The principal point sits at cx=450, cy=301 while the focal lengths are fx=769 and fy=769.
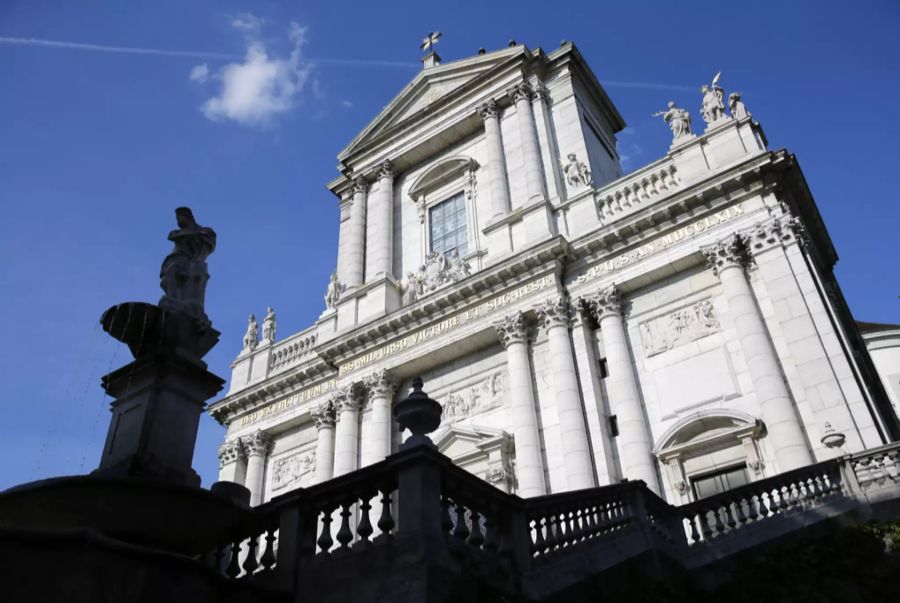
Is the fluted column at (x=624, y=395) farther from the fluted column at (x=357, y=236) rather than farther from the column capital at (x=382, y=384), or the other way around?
the fluted column at (x=357, y=236)

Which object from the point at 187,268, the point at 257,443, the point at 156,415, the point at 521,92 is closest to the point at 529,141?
the point at 521,92

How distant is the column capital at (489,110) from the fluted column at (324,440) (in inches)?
432

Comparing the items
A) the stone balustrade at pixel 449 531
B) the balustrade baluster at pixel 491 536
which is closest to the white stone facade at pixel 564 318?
the stone balustrade at pixel 449 531

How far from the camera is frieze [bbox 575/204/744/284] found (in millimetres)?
18656

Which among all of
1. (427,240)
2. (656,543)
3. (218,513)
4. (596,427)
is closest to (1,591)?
(218,513)

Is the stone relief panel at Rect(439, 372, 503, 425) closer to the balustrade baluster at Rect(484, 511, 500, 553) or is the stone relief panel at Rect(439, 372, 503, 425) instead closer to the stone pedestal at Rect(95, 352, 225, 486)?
the stone pedestal at Rect(95, 352, 225, 486)

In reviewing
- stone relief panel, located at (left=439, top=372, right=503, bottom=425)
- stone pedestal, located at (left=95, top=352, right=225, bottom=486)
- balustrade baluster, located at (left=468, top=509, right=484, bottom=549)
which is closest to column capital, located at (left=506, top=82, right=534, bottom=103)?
stone relief panel, located at (left=439, top=372, right=503, bottom=425)

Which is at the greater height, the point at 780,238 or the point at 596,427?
the point at 780,238

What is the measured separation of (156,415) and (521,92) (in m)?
19.9

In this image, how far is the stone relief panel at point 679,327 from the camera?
18047 mm

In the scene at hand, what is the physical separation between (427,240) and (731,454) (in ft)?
42.7

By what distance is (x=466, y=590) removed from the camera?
22.8ft

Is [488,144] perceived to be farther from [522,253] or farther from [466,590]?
[466,590]

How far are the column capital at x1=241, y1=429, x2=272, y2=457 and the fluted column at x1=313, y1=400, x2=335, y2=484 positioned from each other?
2.54 metres
